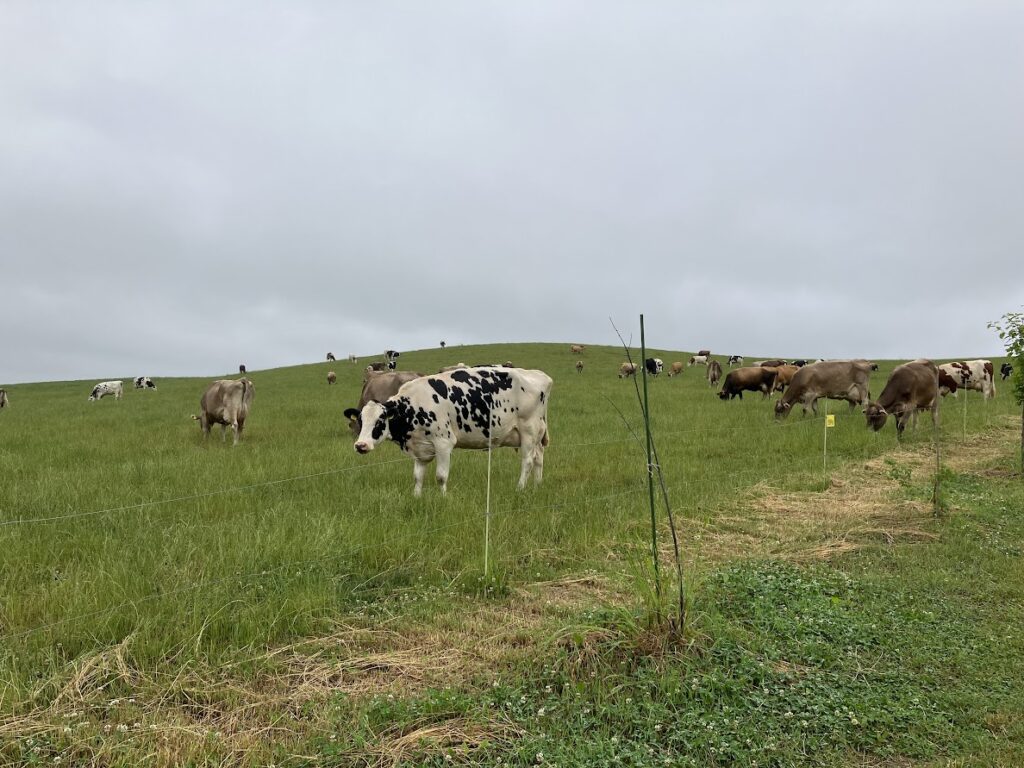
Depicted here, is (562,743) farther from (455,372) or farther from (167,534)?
(455,372)

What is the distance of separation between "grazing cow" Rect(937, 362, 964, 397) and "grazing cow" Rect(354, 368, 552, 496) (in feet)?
75.1

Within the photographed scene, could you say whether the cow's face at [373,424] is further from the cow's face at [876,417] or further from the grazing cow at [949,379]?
the grazing cow at [949,379]

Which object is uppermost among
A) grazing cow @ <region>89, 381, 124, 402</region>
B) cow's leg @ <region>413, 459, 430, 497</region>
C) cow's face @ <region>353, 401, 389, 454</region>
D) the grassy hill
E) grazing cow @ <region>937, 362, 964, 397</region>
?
grazing cow @ <region>89, 381, 124, 402</region>

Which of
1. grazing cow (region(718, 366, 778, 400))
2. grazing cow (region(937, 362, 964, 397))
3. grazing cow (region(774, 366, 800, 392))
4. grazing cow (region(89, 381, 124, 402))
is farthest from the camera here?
grazing cow (region(89, 381, 124, 402))

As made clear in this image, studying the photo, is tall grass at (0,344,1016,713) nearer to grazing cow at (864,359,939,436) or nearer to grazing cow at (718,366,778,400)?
grazing cow at (864,359,939,436)

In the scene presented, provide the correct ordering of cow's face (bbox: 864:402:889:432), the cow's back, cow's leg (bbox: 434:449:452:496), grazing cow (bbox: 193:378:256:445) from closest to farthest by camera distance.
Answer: cow's leg (bbox: 434:449:452:496)
the cow's back
cow's face (bbox: 864:402:889:432)
grazing cow (bbox: 193:378:256:445)

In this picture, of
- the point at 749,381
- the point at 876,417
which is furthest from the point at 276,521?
the point at 749,381

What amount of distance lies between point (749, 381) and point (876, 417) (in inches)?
498

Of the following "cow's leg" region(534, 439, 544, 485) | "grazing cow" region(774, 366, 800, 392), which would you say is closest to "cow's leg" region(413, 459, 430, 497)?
"cow's leg" region(534, 439, 544, 485)

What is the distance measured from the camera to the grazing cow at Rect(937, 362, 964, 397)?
1008 inches

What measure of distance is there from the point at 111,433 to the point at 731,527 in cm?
1819

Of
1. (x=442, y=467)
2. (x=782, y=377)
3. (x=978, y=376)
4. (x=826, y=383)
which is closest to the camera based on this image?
(x=442, y=467)

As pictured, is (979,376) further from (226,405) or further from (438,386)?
(226,405)

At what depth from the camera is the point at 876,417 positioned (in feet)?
54.2
